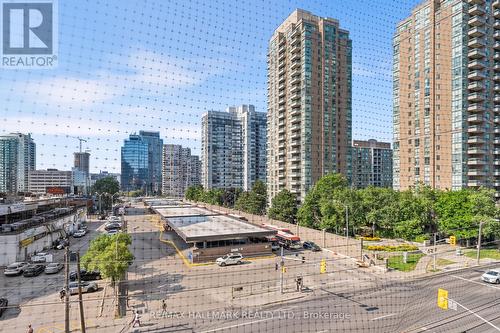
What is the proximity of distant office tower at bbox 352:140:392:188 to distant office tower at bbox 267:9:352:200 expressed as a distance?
1.90 meters

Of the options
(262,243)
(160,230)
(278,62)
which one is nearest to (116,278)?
(262,243)

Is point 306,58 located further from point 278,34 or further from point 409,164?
point 409,164

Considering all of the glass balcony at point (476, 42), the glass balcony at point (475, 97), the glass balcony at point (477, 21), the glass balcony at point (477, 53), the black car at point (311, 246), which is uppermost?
the glass balcony at point (477, 21)

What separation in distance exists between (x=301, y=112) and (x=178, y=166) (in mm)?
4418

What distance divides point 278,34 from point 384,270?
8.17 metres

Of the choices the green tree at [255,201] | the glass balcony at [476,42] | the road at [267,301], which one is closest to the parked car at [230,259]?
the road at [267,301]

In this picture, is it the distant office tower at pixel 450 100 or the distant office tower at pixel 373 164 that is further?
the distant office tower at pixel 373 164

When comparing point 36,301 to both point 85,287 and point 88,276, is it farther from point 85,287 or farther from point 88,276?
point 88,276

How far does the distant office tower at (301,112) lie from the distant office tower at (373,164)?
1.90 meters

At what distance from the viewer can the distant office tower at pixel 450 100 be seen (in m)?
8.34

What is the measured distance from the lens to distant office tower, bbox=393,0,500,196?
27.3 feet

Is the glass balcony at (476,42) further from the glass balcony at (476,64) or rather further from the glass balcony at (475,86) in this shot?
the glass balcony at (475,86)

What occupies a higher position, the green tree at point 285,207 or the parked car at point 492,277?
the green tree at point 285,207

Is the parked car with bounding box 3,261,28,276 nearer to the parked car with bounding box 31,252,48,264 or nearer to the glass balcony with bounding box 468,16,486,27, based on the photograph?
the parked car with bounding box 31,252,48,264
